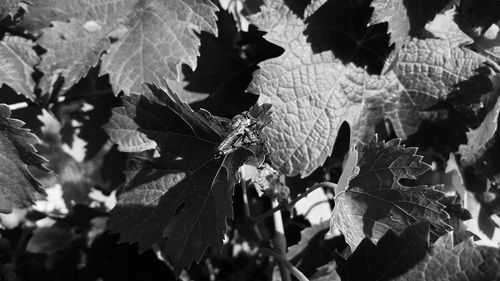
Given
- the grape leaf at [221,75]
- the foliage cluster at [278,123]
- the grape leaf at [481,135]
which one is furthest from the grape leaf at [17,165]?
the grape leaf at [481,135]

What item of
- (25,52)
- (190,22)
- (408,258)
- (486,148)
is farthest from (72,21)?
(486,148)

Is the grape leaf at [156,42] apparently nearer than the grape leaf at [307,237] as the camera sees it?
Yes

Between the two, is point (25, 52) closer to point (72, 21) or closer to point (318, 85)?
point (72, 21)

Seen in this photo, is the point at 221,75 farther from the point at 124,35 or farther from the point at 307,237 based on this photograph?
the point at 307,237

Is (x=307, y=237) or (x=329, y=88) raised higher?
(x=329, y=88)

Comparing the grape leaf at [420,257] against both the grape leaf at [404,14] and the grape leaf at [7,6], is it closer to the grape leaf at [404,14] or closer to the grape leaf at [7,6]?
the grape leaf at [404,14]

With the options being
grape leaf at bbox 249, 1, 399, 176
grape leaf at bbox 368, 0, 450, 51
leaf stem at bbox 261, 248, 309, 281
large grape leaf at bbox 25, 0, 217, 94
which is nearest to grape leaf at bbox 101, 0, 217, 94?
large grape leaf at bbox 25, 0, 217, 94

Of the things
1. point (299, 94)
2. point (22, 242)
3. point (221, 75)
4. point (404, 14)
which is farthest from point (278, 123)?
point (22, 242)
